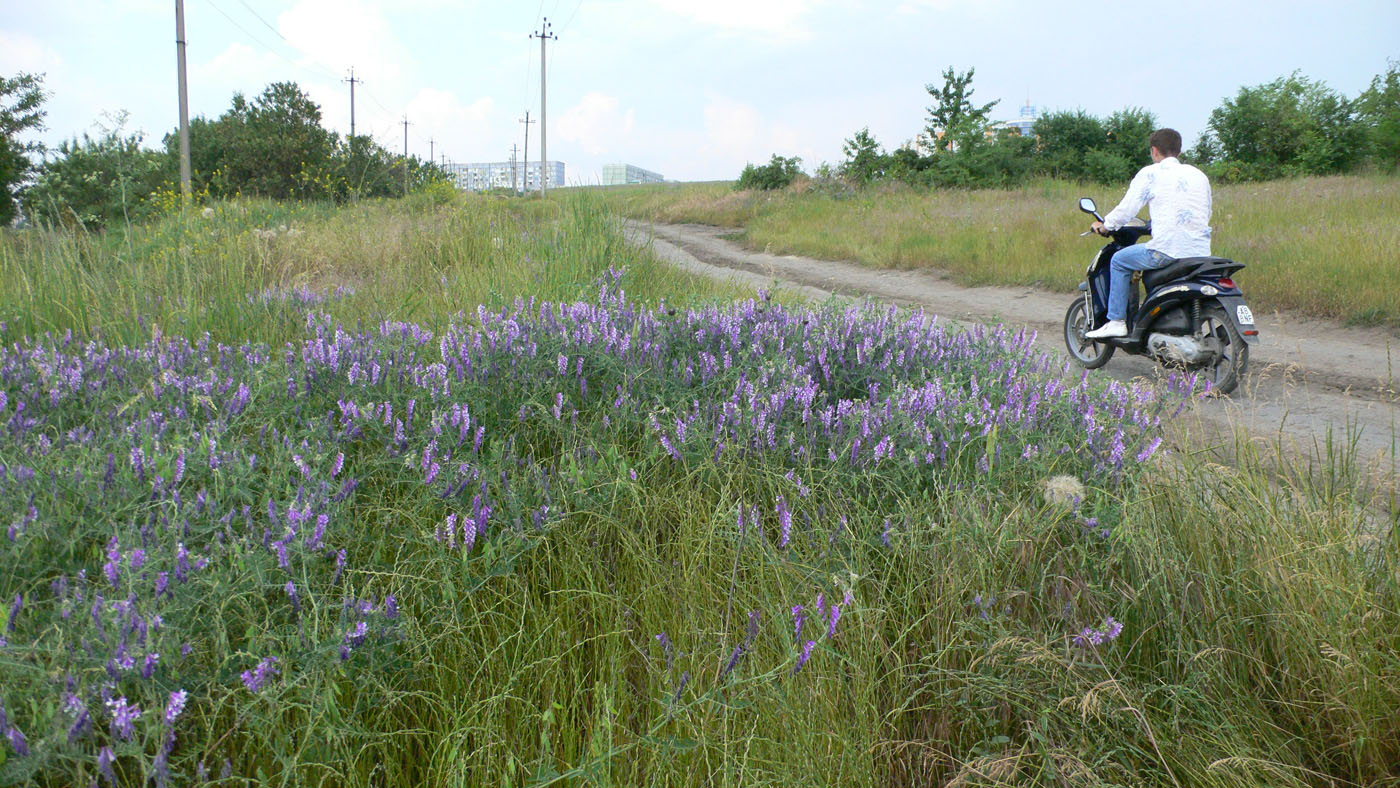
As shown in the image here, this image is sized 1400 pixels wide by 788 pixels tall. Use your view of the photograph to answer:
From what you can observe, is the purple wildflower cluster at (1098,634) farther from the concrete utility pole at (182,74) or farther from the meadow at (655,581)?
the concrete utility pole at (182,74)

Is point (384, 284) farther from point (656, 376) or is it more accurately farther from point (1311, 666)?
point (1311, 666)

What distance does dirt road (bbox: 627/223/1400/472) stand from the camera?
175 inches

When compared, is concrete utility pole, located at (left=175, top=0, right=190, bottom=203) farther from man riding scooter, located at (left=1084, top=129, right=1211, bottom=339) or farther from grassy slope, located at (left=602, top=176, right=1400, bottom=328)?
man riding scooter, located at (left=1084, top=129, right=1211, bottom=339)

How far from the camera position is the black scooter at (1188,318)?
6043 mm

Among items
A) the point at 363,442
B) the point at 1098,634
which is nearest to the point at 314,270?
the point at 363,442

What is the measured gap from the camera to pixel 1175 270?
261 inches

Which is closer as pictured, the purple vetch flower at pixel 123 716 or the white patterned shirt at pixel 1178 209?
the purple vetch flower at pixel 123 716

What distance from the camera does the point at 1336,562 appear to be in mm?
1999

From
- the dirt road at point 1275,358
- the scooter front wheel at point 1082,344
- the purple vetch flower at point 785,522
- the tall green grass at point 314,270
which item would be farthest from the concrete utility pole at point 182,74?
the purple vetch flower at point 785,522

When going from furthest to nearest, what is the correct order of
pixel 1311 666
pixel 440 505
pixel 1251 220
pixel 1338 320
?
pixel 1251 220, pixel 1338 320, pixel 440 505, pixel 1311 666

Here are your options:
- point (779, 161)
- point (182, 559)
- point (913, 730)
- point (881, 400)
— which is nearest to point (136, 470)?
point (182, 559)

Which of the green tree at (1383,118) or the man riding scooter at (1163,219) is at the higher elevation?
the green tree at (1383,118)

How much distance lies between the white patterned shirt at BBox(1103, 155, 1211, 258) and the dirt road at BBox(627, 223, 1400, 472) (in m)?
0.89

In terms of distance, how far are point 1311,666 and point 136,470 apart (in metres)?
2.85
